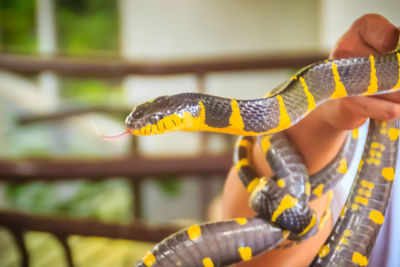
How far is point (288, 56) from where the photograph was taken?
1.18 meters

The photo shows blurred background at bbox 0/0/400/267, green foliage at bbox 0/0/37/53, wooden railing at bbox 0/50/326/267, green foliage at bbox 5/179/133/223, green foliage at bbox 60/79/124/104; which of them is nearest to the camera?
wooden railing at bbox 0/50/326/267

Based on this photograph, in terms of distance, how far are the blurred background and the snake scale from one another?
31 cm

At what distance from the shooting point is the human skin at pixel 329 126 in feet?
1.11

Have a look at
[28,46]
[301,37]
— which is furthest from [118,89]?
[301,37]

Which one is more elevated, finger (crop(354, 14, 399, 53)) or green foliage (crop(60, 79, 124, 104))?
finger (crop(354, 14, 399, 53))

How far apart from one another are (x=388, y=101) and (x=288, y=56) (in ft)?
2.92

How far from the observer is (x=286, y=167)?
1.15 feet

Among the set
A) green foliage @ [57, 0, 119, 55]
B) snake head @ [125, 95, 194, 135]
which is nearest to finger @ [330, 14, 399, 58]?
snake head @ [125, 95, 194, 135]

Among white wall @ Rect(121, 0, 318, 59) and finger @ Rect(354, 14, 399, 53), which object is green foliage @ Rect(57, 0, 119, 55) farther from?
finger @ Rect(354, 14, 399, 53)

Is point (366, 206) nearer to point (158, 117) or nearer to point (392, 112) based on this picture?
point (392, 112)

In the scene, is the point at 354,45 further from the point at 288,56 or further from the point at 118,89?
the point at 118,89

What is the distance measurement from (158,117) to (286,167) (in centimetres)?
14

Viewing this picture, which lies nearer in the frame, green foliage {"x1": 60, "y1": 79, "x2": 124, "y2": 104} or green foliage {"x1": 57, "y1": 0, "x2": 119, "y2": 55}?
green foliage {"x1": 60, "y1": 79, "x2": 124, "y2": 104}

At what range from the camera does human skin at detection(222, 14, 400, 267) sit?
338mm
